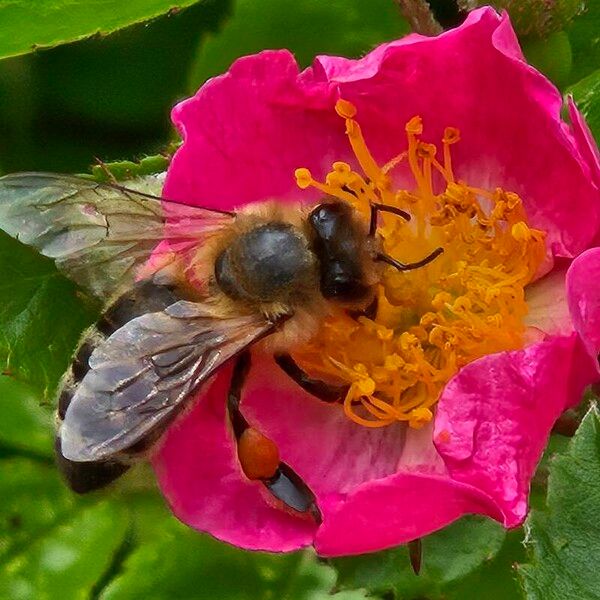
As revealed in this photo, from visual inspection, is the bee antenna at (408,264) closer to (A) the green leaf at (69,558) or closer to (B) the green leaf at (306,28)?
(B) the green leaf at (306,28)

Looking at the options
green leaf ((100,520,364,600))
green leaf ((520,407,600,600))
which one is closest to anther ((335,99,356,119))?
green leaf ((520,407,600,600))

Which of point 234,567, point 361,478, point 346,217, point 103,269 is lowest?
point 234,567

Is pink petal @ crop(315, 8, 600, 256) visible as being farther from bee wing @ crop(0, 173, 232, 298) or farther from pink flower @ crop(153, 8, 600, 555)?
bee wing @ crop(0, 173, 232, 298)

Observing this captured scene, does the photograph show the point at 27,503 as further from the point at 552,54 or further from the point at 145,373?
the point at 552,54

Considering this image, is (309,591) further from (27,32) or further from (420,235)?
(27,32)

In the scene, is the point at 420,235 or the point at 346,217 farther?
the point at 420,235

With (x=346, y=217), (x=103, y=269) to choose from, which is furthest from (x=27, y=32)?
(x=346, y=217)

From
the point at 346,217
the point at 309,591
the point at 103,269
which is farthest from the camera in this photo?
the point at 309,591

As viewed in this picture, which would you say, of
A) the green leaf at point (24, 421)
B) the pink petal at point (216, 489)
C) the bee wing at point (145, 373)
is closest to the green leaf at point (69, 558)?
the green leaf at point (24, 421)
